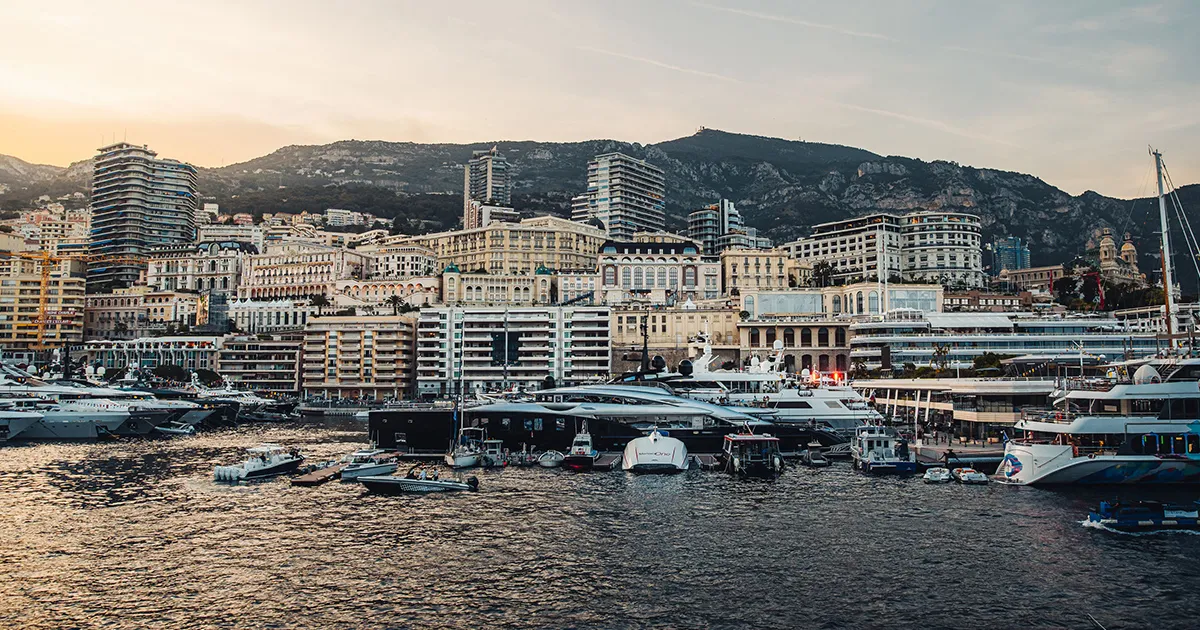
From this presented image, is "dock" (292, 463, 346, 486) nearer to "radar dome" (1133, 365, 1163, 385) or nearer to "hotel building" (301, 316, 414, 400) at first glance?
"radar dome" (1133, 365, 1163, 385)

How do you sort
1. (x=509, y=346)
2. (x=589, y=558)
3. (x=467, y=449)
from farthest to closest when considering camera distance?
(x=509, y=346), (x=467, y=449), (x=589, y=558)

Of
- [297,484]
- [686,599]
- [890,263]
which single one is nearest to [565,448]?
[297,484]

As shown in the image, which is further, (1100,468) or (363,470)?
(363,470)

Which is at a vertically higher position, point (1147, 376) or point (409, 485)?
point (1147, 376)

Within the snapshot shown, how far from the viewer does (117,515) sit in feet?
144

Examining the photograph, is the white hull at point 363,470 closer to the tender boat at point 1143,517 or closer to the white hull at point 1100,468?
the white hull at point 1100,468

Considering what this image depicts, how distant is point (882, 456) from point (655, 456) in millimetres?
15772

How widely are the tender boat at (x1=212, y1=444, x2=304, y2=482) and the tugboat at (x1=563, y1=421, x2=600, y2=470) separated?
2043 centimetres

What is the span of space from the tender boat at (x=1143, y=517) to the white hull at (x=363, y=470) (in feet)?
136

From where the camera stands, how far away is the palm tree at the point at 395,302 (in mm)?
163375

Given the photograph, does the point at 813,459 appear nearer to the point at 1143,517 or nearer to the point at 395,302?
the point at 1143,517

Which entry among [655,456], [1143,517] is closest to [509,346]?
[655,456]

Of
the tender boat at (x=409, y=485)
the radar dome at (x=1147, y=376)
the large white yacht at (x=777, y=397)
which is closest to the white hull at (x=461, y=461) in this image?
the tender boat at (x=409, y=485)

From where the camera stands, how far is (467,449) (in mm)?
61625
